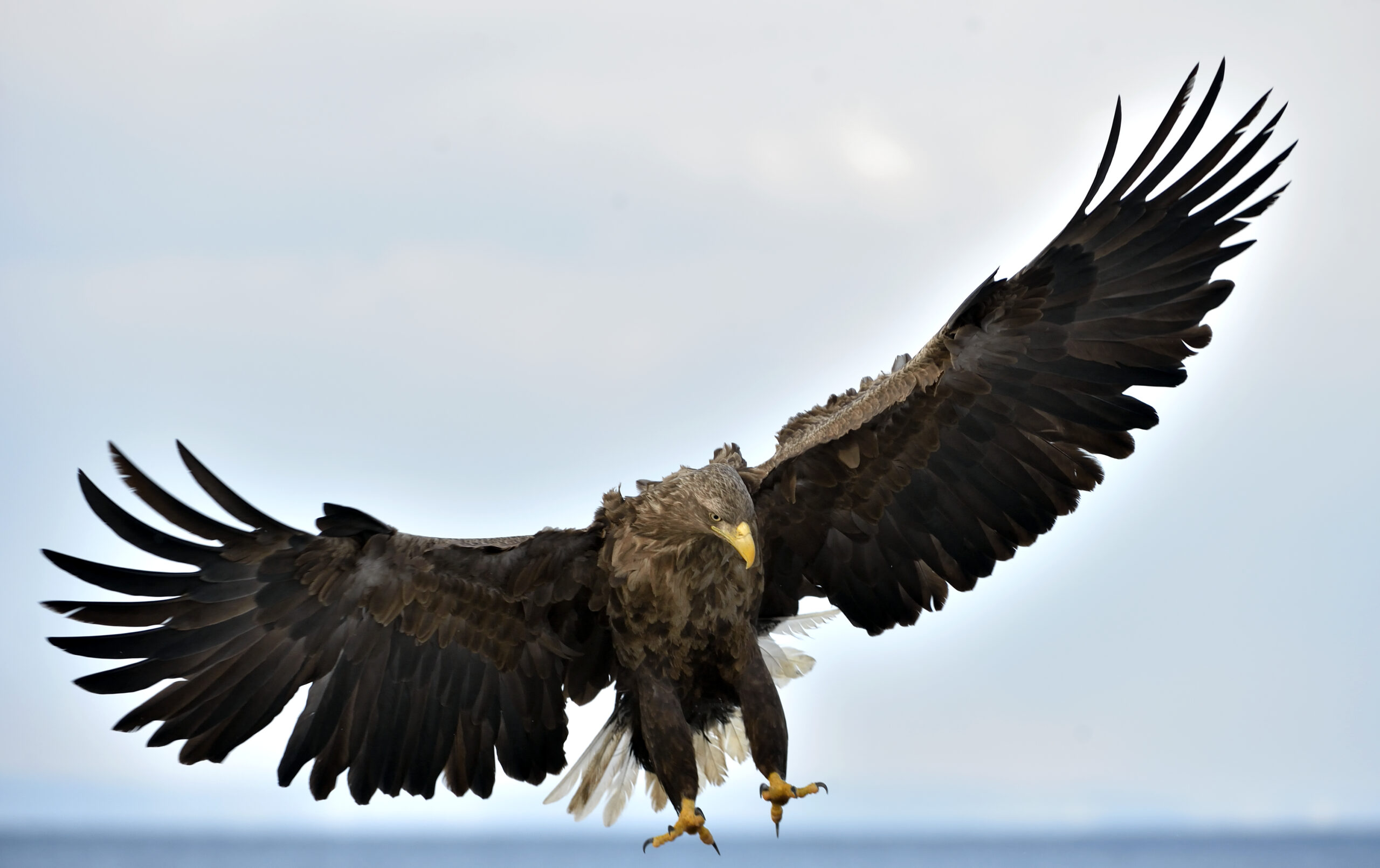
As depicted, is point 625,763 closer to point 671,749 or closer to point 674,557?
point 671,749

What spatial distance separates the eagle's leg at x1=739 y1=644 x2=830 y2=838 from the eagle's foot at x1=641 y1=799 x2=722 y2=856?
0.27 m

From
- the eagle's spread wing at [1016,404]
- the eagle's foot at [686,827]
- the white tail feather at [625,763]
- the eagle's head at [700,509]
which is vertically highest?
the eagle's spread wing at [1016,404]

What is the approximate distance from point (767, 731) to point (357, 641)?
1.69 m

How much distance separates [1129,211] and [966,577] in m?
1.70

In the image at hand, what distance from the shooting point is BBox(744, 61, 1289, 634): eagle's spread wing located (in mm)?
5598

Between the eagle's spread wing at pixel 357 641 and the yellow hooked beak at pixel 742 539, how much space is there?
0.79 metres

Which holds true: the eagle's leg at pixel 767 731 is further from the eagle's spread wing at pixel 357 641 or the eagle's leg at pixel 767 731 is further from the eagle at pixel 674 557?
the eagle's spread wing at pixel 357 641

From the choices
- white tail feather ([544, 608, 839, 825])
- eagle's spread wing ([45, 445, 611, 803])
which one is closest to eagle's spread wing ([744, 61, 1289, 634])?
white tail feather ([544, 608, 839, 825])

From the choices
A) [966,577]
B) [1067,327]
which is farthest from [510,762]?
[1067,327]

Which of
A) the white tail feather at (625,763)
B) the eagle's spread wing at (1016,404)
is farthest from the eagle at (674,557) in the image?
the white tail feather at (625,763)

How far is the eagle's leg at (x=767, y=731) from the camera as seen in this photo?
18.2 feet

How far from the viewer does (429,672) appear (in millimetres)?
5949

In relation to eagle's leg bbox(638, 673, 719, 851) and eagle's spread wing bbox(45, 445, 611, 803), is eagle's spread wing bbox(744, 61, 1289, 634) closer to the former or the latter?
eagle's leg bbox(638, 673, 719, 851)

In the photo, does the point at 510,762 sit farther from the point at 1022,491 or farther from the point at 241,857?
the point at 241,857
